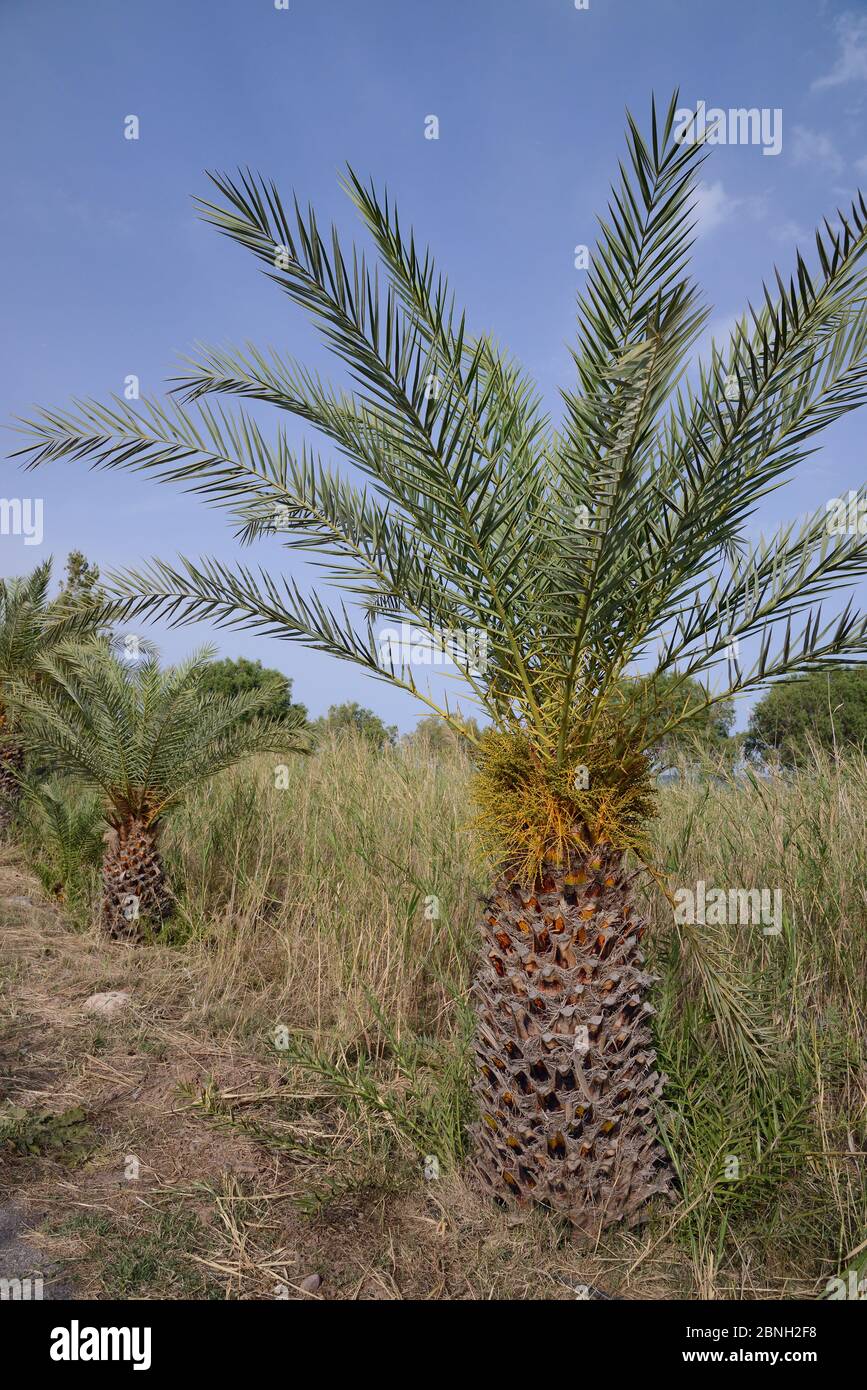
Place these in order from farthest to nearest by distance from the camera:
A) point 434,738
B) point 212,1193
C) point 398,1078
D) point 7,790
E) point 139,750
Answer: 1. point 7,790
2. point 434,738
3. point 139,750
4. point 398,1078
5. point 212,1193

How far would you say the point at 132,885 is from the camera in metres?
5.81

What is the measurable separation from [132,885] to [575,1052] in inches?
165

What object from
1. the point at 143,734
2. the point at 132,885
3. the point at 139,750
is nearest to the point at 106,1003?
the point at 132,885

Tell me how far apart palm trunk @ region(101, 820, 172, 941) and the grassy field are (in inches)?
8.5

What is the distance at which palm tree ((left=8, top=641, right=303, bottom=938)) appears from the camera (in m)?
5.78

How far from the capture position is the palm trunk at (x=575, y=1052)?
2.59m

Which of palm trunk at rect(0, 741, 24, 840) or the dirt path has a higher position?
palm trunk at rect(0, 741, 24, 840)

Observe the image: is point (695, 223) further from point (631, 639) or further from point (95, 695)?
point (95, 695)

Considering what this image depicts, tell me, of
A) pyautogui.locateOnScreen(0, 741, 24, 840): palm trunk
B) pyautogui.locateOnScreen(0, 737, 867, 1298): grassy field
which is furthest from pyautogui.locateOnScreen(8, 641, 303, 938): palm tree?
pyautogui.locateOnScreen(0, 741, 24, 840): palm trunk

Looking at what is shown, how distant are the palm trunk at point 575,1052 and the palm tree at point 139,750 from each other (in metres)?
3.80

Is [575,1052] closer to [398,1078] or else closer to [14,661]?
[398,1078]

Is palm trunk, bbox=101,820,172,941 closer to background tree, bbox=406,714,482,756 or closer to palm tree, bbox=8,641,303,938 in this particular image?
palm tree, bbox=8,641,303,938
